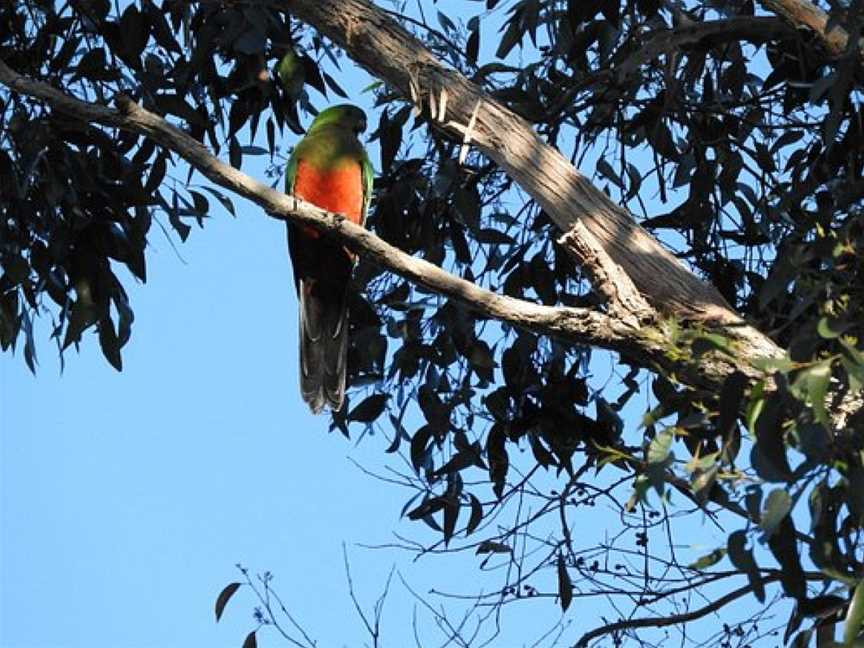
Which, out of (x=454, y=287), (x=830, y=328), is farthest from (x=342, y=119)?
(x=830, y=328)

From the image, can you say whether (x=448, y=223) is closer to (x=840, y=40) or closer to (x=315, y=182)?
(x=315, y=182)

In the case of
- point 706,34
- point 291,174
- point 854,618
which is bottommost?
point 854,618

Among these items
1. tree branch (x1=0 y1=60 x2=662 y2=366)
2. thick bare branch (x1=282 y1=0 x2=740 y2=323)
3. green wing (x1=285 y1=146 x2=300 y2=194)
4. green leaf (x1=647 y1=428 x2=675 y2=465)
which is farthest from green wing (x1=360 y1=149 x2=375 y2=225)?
green leaf (x1=647 y1=428 x2=675 y2=465)

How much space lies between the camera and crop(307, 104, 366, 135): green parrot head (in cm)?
521

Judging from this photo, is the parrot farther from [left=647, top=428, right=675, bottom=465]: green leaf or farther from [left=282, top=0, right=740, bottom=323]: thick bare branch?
[left=647, top=428, right=675, bottom=465]: green leaf

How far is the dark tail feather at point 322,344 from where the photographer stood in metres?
4.35

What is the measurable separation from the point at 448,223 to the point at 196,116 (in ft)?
2.50

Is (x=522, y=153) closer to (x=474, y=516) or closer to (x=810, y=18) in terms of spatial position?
(x=810, y=18)

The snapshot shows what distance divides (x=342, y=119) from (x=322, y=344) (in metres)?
1.06

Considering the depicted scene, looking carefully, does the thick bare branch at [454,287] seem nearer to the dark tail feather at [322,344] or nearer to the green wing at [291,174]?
the dark tail feather at [322,344]

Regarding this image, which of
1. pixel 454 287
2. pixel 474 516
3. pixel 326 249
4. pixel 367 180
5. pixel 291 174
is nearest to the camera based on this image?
pixel 454 287

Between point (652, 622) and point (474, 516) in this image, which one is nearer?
point (652, 622)

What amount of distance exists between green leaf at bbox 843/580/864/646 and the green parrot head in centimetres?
309

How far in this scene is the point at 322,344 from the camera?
4469 millimetres
